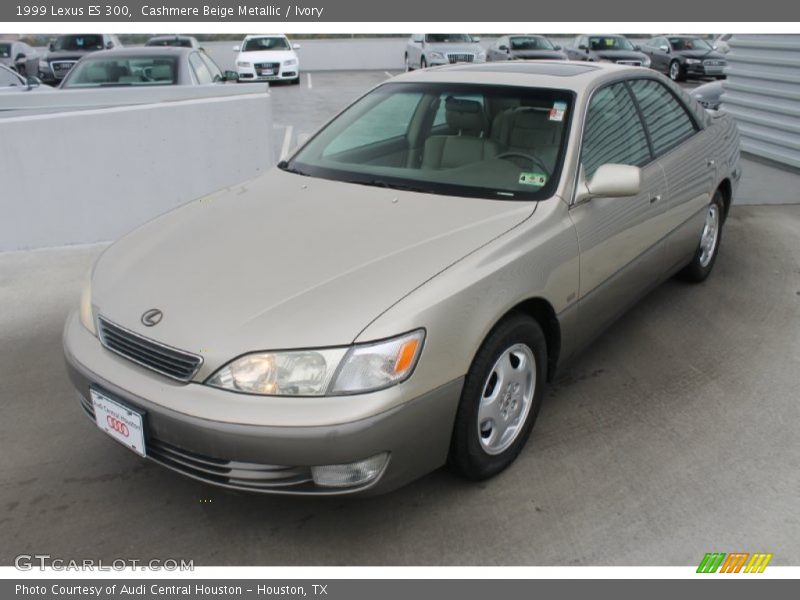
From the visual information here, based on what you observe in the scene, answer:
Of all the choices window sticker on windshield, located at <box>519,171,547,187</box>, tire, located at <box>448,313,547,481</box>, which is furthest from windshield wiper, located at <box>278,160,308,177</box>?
tire, located at <box>448,313,547,481</box>

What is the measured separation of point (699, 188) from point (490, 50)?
17.4 meters

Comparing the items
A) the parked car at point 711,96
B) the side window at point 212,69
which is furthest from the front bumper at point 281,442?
the parked car at point 711,96

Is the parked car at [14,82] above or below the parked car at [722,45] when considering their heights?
below

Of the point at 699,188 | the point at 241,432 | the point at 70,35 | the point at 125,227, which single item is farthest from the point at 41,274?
the point at 70,35

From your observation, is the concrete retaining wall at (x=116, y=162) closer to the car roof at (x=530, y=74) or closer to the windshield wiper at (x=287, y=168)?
the windshield wiper at (x=287, y=168)

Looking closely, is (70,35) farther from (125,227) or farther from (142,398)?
(142,398)

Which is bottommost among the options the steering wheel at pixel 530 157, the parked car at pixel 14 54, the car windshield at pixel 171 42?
the parked car at pixel 14 54

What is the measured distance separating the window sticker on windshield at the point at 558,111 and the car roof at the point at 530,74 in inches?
4.5

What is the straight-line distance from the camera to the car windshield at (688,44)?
795 inches

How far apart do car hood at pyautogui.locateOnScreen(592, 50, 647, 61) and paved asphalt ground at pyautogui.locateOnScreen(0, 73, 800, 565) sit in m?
16.4

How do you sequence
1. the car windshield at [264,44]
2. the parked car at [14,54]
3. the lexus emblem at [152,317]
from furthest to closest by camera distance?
the car windshield at [264,44] < the parked car at [14,54] < the lexus emblem at [152,317]

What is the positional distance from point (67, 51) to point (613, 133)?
1737 centimetres

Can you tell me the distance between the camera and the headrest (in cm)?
357

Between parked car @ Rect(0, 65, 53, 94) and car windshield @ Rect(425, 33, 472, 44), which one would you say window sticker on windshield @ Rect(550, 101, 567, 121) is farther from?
car windshield @ Rect(425, 33, 472, 44)
